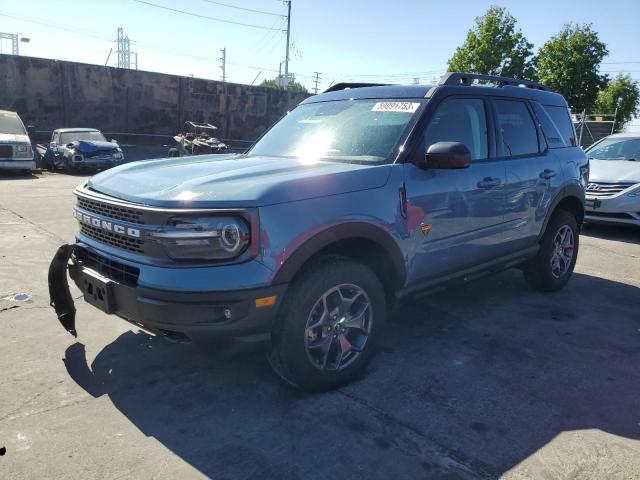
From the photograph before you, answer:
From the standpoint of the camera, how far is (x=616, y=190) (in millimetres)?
8734

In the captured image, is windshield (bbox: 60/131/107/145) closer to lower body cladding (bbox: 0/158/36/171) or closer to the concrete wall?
lower body cladding (bbox: 0/158/36/171)

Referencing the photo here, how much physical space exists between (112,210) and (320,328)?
1399 millimetres

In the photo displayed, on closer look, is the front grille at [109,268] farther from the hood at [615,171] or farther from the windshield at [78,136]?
the windshield at [78,136]

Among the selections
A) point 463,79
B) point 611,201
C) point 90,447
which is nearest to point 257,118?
point 611,201

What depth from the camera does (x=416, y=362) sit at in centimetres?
381

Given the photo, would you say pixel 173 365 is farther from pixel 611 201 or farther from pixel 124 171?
pixel 611 201

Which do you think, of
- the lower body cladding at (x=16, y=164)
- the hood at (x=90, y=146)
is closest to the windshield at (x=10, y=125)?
the lower body cladding at (x=16, y=164)

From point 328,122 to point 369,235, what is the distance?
4.16 feet

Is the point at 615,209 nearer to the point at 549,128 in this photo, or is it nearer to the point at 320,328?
the point at 549,128

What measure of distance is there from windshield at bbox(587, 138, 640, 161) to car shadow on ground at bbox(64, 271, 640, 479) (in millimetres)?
6318

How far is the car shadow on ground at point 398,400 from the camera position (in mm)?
2701

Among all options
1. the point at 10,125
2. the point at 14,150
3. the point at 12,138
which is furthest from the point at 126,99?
the point at 14,150

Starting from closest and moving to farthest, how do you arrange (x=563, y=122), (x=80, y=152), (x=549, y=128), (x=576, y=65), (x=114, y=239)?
1. (x=114, y=239)
2. (x=549, y=128)
3. (x=563, y=122)
4. (x=80, y=152)
5. (x=576, y=65)

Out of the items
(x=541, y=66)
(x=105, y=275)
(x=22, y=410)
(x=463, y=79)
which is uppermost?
(x=541, y=66)
